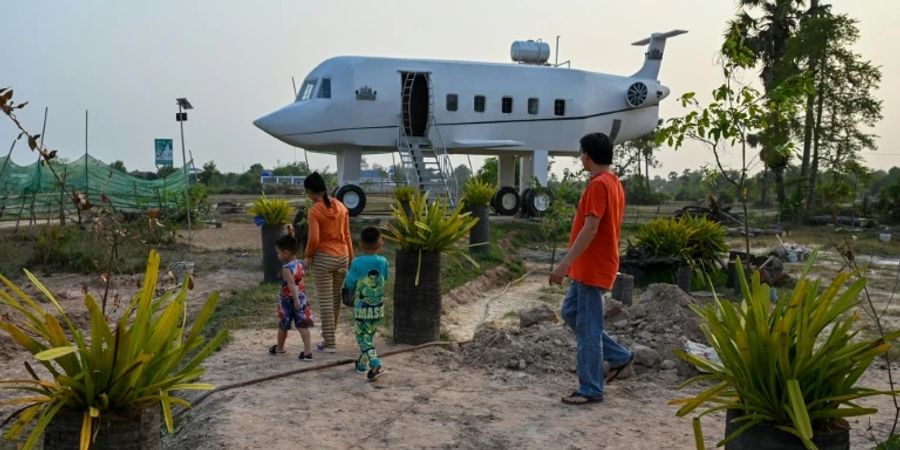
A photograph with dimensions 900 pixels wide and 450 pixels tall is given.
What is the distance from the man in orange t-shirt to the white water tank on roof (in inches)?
812

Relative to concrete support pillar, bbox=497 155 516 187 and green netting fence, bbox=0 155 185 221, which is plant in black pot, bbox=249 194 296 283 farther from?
concrete support pillar, bbox=497 155 516 187

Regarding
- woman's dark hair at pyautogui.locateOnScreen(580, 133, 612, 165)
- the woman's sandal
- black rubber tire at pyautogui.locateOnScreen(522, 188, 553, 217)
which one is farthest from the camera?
black rubber tire at pyautogui.locateOnScreen(522, 188, 553, 217)

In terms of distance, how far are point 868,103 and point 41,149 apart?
2963 cm

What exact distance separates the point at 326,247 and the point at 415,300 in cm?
114

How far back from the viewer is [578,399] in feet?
20.2

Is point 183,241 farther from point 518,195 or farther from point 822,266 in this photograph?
point 822,266

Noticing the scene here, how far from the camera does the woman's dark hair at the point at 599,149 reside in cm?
593

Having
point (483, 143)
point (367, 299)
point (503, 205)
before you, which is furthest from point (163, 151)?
point (367, 299)

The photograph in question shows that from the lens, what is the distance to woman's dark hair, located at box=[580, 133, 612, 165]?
5.93 metres

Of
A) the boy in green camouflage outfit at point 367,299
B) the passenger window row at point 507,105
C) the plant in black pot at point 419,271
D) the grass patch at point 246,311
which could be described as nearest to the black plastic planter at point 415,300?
the plant in black pot at point 419,271

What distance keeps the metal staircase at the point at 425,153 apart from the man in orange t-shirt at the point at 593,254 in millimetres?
16101

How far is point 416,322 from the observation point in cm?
841

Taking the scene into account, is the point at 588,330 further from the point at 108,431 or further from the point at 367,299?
the point at 108,431

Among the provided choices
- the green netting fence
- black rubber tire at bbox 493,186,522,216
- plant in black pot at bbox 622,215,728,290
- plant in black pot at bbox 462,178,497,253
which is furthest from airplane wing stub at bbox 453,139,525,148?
plant in black pot at bbox 622,215,728,290
